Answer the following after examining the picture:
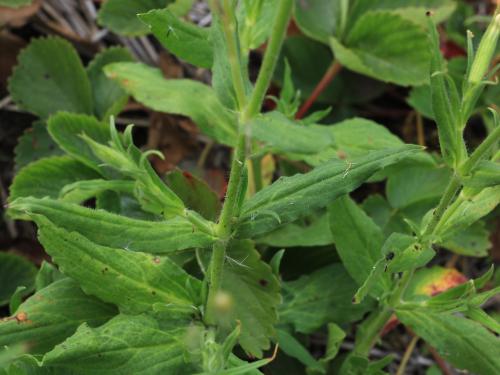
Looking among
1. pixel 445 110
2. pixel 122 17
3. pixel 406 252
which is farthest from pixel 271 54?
pixel 122 17

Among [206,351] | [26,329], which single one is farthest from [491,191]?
[26,329]

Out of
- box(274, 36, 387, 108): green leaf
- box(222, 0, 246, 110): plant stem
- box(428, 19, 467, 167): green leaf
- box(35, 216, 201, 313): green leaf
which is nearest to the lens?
box(222, 0, 246, 110): plant stem

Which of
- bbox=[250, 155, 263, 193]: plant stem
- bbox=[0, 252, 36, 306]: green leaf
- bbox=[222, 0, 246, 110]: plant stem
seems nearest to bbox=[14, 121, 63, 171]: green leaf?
bbox=[0, 252, 36, 306]: green leaf

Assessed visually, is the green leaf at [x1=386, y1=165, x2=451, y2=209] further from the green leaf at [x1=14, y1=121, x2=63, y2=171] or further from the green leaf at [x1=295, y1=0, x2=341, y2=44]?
the green leaf at [x1=14, y1=121, x2=63, y2=171]

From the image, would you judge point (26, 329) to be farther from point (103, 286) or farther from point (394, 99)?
point (394, 99)

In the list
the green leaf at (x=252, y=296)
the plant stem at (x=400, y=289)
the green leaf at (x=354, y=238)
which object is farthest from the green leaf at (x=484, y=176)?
the green leaf at (x=252, y=296)

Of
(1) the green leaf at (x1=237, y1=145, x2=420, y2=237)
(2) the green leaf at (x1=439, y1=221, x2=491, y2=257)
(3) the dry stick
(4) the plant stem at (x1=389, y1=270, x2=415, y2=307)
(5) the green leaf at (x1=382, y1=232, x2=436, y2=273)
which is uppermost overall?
(1) the green leaf at (x1=237, y1=145, x2=420, y2=237)

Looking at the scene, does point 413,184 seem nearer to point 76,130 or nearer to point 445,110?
point 445,110
